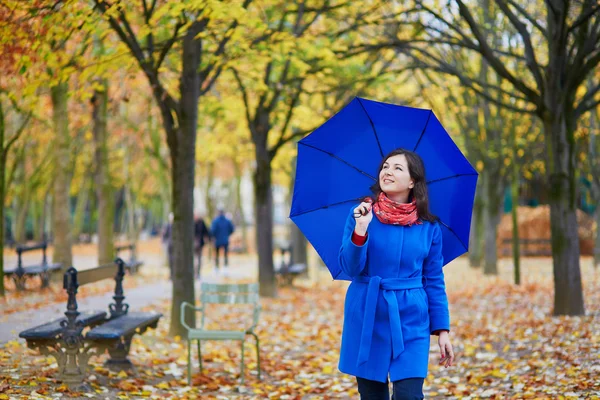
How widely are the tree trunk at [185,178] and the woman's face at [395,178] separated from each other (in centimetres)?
643

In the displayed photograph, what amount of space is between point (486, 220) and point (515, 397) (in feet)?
53.7

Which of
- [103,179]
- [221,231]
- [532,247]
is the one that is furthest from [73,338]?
[532,247]

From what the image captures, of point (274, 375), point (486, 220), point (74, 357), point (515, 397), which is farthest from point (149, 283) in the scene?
point (515, 397)

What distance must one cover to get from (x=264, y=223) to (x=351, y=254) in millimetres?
12780

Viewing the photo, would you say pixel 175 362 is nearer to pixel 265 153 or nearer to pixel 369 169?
pixel 369 169

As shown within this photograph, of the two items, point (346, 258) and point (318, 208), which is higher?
point (318, 208)

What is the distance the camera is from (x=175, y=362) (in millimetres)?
9070

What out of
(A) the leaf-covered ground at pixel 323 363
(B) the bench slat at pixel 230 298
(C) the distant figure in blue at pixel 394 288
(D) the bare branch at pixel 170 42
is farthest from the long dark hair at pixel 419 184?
(D) the bare branch at pixel 170 42

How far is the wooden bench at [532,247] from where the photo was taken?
30.4m

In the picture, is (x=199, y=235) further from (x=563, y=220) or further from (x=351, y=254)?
(x=351, y=254)

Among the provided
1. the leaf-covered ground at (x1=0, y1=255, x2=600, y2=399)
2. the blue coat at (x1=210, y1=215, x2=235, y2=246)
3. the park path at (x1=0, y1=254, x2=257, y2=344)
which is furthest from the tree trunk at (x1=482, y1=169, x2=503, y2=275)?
the blue coat at (x1=210, y1=215, x2=235, y2=246)

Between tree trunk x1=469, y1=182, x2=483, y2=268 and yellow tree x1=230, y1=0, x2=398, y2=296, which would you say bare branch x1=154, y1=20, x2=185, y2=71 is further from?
tree trunk x1=469, y1=182, x2=483, y2=268

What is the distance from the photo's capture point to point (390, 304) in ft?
13.2

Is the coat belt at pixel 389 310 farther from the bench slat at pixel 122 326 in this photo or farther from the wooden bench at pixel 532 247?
the wooden bench at pixel 532 247
